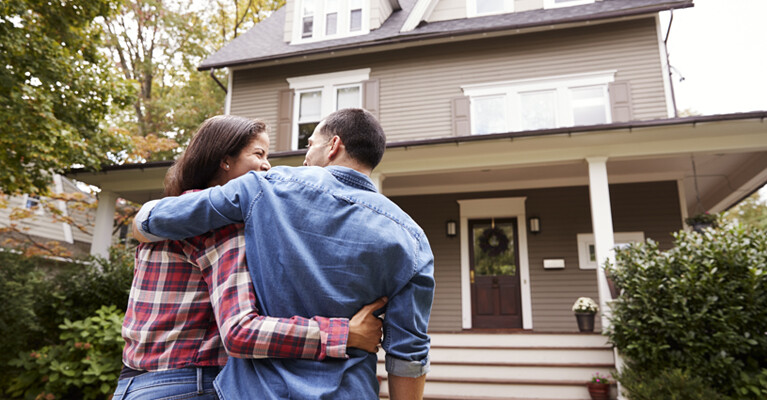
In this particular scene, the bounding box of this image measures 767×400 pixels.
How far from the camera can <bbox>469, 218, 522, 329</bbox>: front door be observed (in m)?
9.30

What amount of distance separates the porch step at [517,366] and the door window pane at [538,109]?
436 cm

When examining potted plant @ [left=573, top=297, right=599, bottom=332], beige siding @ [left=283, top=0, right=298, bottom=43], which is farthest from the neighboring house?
potted plant @ [left=573, top=297, right=599, bottom=332]

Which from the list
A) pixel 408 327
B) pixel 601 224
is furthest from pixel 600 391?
pixel 408 327

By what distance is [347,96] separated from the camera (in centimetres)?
1064

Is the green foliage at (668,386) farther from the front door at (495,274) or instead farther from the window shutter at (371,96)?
the window shutter at (371,96)

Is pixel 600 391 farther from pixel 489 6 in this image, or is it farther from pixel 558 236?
pixel 489 6

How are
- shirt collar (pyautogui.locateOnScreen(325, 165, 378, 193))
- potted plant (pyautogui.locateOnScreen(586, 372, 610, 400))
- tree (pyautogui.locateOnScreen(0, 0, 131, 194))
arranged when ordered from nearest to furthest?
shirt collar (pyautogui.locateOnScreen(325, 165, 378, 193)) → potted plant (pyautogui.locateOnScreen(586, 372, 610, 400)) → tree (pyautogui.locateOnScreen(0, 0, 131, 194))

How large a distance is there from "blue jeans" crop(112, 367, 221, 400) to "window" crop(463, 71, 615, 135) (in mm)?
8791

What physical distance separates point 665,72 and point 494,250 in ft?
15.1

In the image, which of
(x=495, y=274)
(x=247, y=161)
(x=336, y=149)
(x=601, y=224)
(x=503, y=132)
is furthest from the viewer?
(x=495, y=274)

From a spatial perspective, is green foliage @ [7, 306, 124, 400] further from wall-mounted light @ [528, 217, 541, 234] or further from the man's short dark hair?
wall-mounted light @ [528, 217, 541, 234]

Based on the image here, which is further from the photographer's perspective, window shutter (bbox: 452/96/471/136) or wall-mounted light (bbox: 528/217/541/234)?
window shutter (bbox: 452/96/471/136)

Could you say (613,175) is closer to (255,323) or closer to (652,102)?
(652,102)

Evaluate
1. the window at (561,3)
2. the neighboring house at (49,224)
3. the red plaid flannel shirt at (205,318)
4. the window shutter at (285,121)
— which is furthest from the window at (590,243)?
the neighboring house at (49,224)
